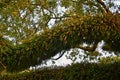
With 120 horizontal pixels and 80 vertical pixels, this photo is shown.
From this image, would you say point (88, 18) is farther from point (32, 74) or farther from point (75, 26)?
point (32, 74)

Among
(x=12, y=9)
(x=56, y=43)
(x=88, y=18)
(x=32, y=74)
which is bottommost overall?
(x=32, y=74)

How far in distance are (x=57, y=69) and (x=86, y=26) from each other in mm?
5299

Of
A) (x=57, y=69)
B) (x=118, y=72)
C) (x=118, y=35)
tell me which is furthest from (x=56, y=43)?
(x=57, y=69)

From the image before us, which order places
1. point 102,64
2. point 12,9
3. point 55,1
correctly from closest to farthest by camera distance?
point 102,64 → point 12,9 → point 55,1

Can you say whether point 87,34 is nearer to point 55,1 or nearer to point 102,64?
point 102,64

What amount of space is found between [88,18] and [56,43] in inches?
37.5

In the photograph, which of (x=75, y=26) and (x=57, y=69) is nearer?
(x=75, y=26)

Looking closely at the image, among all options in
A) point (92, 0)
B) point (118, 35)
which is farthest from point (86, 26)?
point (92, 0)

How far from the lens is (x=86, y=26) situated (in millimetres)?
7980

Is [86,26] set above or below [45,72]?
above

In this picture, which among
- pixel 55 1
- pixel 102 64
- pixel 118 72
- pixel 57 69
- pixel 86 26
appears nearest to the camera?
pixel 86 26

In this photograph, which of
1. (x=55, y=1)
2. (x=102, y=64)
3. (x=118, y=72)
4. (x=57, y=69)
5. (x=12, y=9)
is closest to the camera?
(x=118, y=72)

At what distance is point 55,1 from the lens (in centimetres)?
1898

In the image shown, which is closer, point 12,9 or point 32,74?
point 32,74
